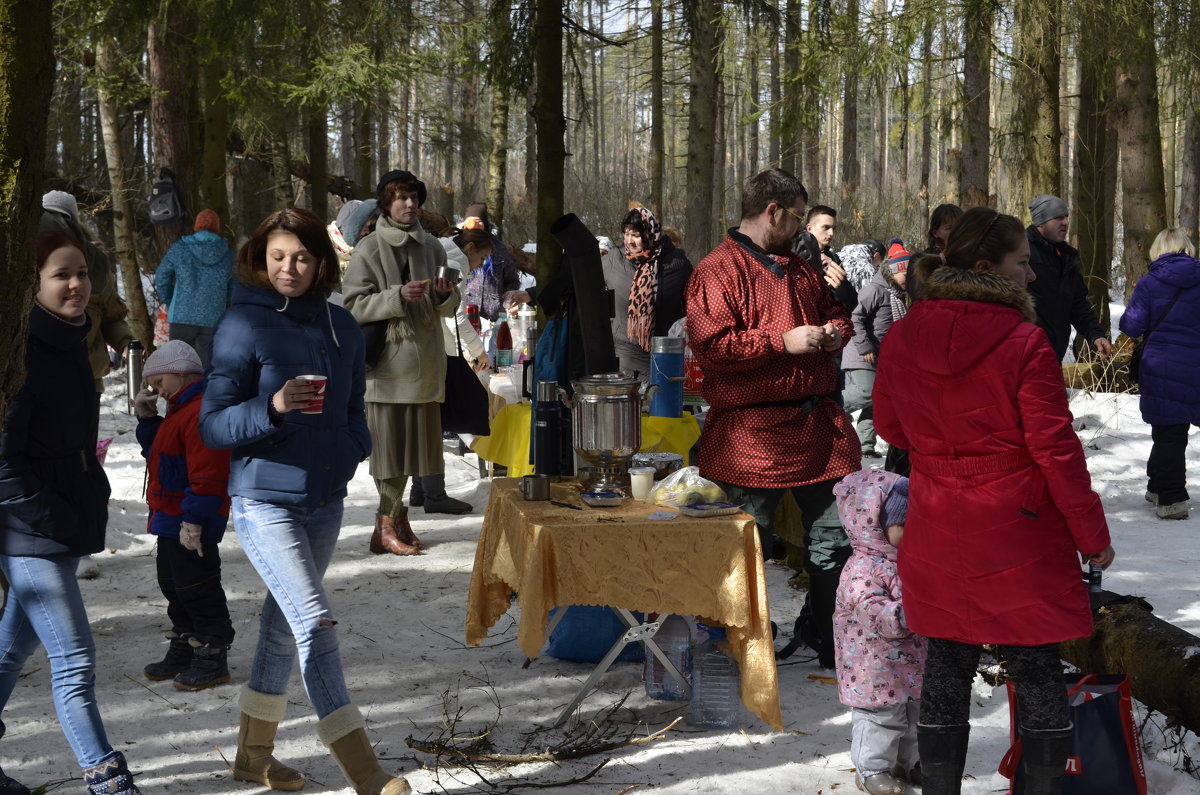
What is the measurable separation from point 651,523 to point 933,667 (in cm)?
107

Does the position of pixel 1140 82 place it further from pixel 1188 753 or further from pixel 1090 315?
pixel 1188 753

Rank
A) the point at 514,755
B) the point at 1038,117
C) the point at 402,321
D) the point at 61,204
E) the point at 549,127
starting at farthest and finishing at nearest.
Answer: the point at 1038,117, the point at 549,127, the point at 402,321, the point at 61,204, the point at 514,755

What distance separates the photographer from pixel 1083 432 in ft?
34.6

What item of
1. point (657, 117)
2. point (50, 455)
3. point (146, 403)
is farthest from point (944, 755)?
point (657, 117)

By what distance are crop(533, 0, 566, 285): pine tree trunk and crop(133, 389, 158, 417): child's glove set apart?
3.33m

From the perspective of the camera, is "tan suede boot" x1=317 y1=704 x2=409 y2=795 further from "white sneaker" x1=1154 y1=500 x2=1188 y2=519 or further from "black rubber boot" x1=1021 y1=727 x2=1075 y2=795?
"white sneaker" x1=1154 y1=500 x2=1188 y2=519

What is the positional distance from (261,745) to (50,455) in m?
1.13

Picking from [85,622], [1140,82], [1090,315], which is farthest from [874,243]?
[85,622]

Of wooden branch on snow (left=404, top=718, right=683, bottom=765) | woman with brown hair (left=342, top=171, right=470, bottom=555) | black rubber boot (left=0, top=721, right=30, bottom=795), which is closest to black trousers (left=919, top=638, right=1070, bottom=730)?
wooden branch on snow (left=404, top=718, right=683, bottom=765)

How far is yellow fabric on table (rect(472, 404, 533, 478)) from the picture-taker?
19.6 ft

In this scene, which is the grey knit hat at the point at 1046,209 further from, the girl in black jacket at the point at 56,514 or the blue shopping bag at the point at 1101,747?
the girl in black jacket at the point at 56,514

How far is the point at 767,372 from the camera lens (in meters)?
4.70

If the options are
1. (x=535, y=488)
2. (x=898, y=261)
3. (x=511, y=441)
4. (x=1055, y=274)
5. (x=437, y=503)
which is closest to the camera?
(x=535, y=488)

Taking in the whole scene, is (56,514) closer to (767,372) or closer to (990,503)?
(767,372)
